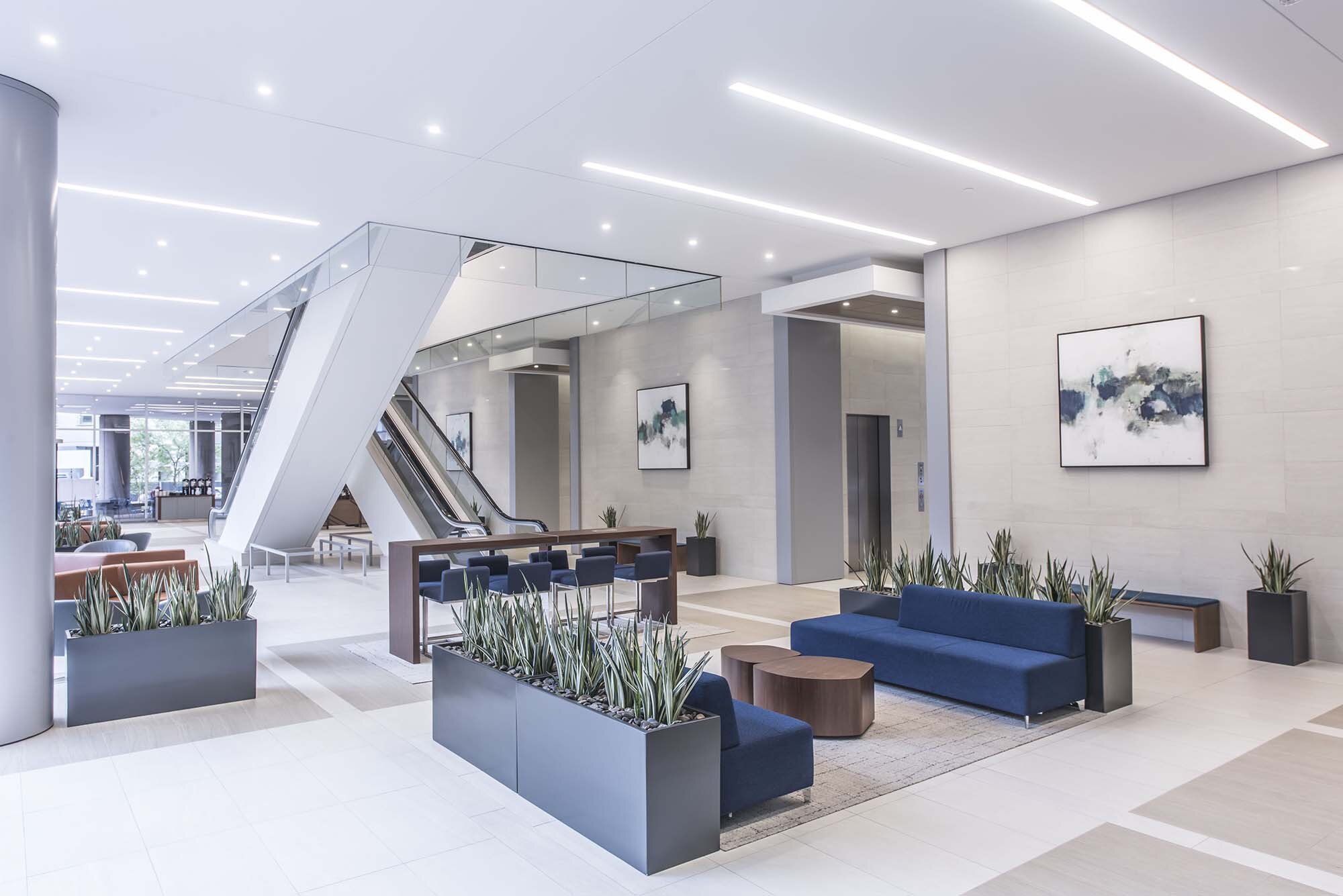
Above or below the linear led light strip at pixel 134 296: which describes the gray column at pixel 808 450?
below

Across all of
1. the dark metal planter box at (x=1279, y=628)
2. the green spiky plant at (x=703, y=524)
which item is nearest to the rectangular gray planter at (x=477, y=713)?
the dark metal planter box at (x=1279, y=628)

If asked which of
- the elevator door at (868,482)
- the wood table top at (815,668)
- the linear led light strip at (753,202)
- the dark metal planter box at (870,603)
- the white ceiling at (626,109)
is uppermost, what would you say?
the linear led light strip at (753,202)

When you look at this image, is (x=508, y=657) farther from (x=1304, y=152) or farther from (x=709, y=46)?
(x=1304, y=152)

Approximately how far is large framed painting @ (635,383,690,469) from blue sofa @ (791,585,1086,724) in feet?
21.2

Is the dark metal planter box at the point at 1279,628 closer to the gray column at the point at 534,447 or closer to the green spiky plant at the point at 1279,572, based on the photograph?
the green spiky plant at the point at 1279,572

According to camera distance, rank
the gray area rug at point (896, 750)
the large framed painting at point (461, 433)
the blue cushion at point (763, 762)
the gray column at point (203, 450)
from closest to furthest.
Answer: the blue cushion at point (763, 762)
the gray area rug at point (896, 750)
the large framed painting at point (461, 433)
the gray column at point (203, 450)

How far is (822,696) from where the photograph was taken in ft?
15.1

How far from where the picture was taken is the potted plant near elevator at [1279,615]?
6180mm

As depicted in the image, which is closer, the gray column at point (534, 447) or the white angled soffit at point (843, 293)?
the white angled soffit at point (843, 293)

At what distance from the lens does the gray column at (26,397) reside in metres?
4.54

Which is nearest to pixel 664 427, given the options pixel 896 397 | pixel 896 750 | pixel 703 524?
pixel 703 524

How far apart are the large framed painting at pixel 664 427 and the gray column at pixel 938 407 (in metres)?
4.24

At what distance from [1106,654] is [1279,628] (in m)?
2.17

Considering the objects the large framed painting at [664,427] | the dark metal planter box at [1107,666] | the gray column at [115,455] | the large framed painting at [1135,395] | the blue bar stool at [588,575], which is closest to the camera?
the dark metal planter box at [1107,666]
